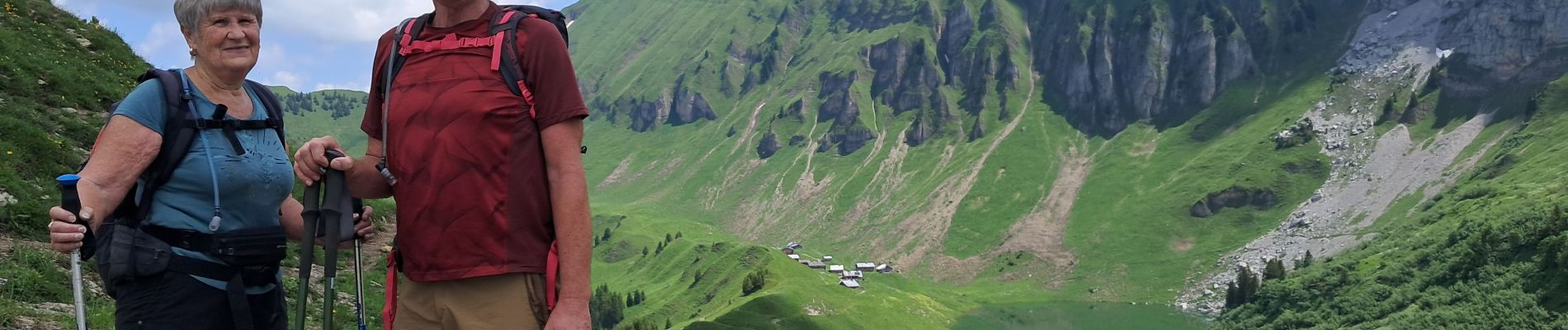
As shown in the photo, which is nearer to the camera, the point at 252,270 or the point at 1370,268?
the point at 252,270

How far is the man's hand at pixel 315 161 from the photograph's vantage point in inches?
236

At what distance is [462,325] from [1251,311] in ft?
658

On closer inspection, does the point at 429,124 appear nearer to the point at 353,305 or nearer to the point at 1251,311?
the point at 353,305

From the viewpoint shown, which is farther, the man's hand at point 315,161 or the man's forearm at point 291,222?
the man's forearm at point 291,222

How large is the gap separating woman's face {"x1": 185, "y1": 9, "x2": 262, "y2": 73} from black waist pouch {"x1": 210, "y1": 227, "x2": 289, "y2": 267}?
1132 millimetres

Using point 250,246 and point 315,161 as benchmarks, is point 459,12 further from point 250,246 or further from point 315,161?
point 250,246

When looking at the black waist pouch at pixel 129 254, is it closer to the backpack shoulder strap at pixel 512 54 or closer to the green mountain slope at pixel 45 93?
the backpack shoulder strap at pixel 512 54

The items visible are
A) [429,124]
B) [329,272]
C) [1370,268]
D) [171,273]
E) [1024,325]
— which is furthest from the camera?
[1024,325]

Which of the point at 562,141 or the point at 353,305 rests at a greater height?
the point at 562,141

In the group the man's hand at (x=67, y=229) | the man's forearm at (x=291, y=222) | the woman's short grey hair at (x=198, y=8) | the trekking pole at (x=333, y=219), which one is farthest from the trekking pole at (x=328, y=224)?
the woman's short grey hair at (x=198, y=8)

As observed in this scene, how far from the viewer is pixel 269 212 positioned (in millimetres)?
7148

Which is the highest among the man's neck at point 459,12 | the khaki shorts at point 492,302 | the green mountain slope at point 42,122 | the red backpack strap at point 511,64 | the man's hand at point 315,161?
the man's neck at point 459,12

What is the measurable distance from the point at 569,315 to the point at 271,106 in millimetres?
3501

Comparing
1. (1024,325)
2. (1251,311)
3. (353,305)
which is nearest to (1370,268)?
(1251,311)
